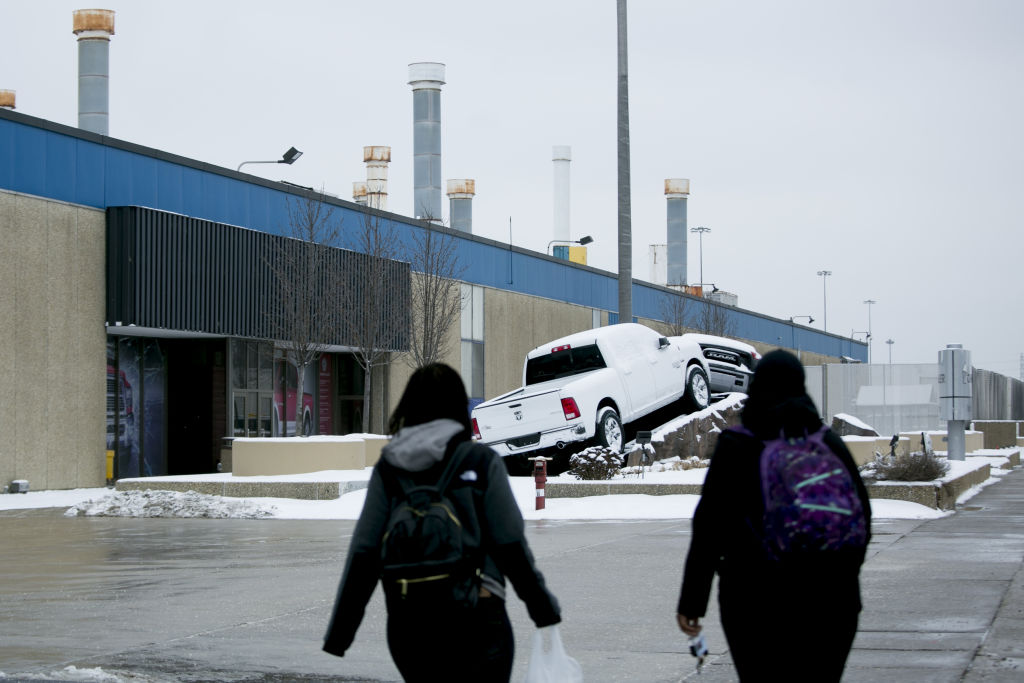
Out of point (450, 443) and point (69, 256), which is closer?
point (450, 443)

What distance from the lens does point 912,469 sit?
20828 mm

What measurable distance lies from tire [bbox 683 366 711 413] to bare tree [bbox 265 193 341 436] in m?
9.98

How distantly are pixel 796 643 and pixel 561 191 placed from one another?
6987 cm

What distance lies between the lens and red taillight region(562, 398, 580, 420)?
24.5 meters

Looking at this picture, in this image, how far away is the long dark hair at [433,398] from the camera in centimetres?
457

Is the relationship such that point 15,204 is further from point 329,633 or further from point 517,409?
point 329,633

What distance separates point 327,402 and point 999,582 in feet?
97.5

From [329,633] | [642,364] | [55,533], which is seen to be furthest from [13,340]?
[329,633]

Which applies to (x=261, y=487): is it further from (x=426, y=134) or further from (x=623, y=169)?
(x=426, y=134)

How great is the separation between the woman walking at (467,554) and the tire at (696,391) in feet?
A: 80.1

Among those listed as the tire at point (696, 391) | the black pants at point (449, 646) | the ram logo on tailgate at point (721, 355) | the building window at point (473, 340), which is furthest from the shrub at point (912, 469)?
the building window at point (473, 340)

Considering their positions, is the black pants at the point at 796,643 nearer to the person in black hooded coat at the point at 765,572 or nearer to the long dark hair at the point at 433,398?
the person in black hooded coat at the point at 765,572

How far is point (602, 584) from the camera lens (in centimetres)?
1220

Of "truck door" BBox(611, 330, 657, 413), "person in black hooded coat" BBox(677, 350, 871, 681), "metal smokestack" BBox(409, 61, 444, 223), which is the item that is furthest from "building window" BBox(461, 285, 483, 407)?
"person in black hooded coat" BBox(677, 350, 871, 681)
